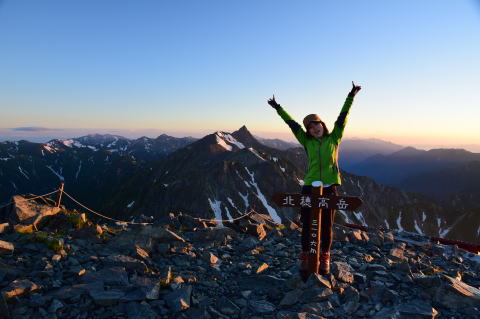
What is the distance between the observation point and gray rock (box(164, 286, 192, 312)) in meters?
6.13

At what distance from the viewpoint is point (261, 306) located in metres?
6.71

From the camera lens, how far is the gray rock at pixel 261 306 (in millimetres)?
6513

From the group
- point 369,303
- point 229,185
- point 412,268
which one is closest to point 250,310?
point 369,303

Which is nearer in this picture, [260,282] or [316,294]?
[316,294]

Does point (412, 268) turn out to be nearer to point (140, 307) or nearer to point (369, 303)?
point (369, 303)

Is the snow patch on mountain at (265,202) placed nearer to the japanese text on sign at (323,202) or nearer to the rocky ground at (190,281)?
the rocky ground at (190,281)

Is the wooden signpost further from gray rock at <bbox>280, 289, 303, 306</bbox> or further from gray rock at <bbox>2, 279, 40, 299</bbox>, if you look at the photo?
gray rock at <bbox>2, 279, 40, 299</bbox>

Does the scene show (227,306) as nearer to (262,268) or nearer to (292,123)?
(262,268)

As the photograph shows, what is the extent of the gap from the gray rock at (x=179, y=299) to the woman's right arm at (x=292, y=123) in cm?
467

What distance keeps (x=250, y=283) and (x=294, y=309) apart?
5.48ft

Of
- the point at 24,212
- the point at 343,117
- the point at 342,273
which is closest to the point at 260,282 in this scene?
the point at 342,273

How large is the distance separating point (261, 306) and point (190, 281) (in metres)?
1.97

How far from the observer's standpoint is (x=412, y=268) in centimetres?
923

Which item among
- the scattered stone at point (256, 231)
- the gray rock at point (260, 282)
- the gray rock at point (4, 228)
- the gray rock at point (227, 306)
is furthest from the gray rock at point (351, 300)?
the gray rock at point (4, 228)
